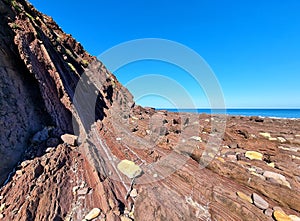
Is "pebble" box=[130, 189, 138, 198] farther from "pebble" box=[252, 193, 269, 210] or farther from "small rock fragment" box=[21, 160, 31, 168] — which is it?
"pebble" box=[252, 193, 269, 210]

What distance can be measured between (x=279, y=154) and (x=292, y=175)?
2.27 m

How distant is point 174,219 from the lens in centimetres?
344

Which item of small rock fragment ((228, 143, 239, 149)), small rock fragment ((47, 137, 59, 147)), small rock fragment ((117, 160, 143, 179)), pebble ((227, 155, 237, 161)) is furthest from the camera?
small rock fragment ((228, 143, 239, 149))

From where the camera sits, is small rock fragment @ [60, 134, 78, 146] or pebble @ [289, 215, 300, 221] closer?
pebble @ [289, 215, 300, 221]

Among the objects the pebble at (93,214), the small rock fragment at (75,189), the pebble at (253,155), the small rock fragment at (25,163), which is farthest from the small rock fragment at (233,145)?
the small rock fragment at (25,163)

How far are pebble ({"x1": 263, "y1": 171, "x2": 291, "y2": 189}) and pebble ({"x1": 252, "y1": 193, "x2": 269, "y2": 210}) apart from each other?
124 centimetres

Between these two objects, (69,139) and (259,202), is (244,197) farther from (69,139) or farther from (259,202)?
(69,139)

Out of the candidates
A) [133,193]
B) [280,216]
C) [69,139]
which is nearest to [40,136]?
[69,139]

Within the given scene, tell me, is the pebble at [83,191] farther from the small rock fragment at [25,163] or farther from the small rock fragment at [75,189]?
the small rock fragment at [25,163]

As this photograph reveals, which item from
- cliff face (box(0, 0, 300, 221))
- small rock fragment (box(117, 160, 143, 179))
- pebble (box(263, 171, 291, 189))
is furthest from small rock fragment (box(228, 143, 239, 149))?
small rock fragment (box(117, 160, 143, 179))

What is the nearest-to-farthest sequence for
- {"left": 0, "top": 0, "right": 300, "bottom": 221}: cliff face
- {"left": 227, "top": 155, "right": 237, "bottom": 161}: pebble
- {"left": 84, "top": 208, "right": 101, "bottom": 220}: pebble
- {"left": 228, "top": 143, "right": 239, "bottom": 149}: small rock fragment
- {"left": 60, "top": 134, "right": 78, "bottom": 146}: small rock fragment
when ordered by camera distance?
{"left": 84, "top": 208, "right": 101, "bottom": 220}: pebble < {"left": 0, "top": 0, "right": 300, "bottom": 221}: cliff face < {"left": 60, "top": 134, "right": 78, "bottom": 146}: small rock fragment < {"left": 227, "top": 155, "right": 237, "bottom": 161}: pebble < {"left": 228, "top": 143, "right": 239, "bottom": 149}: small rock fragment

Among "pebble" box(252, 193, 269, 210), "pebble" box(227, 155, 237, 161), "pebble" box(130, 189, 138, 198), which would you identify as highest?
"pebble" box(227, 155, 237, 161)

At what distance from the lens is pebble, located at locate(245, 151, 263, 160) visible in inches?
293

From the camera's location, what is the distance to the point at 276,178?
5.52 meters
